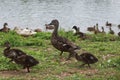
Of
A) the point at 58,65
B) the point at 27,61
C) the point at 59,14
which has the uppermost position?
the point at 27,61

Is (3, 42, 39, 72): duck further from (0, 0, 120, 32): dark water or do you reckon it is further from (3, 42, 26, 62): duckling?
(0, 0, 120, 32): dark water

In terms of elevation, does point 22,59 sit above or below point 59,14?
above

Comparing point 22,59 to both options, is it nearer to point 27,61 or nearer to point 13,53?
point 27,61

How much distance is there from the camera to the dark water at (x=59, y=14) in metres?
27.9

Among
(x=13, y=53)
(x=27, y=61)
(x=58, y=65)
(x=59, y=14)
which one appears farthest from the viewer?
(x=59, y=14)

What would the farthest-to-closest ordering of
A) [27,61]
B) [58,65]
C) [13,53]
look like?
[58,65] → [13,53] → [27,61]

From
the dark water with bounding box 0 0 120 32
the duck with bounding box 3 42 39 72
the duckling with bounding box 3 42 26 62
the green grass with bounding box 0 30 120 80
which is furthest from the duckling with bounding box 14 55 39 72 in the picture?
the dark water with bounding box 0 0 120 32

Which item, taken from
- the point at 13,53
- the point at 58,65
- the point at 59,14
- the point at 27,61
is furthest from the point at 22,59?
the point at 59,14

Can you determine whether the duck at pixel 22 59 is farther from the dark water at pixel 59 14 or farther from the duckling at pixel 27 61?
the dark water at pixel 59 14

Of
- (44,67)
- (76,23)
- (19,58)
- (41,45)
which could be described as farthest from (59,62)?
(76,23)

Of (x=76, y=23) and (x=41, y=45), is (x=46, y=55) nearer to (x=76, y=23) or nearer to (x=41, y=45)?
(x=41, y=45)

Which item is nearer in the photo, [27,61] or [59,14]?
[27,61]

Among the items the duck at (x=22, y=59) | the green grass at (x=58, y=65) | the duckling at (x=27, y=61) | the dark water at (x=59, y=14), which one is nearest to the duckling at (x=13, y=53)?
the duck at (x=22, y=59)

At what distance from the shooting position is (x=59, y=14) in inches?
1252
